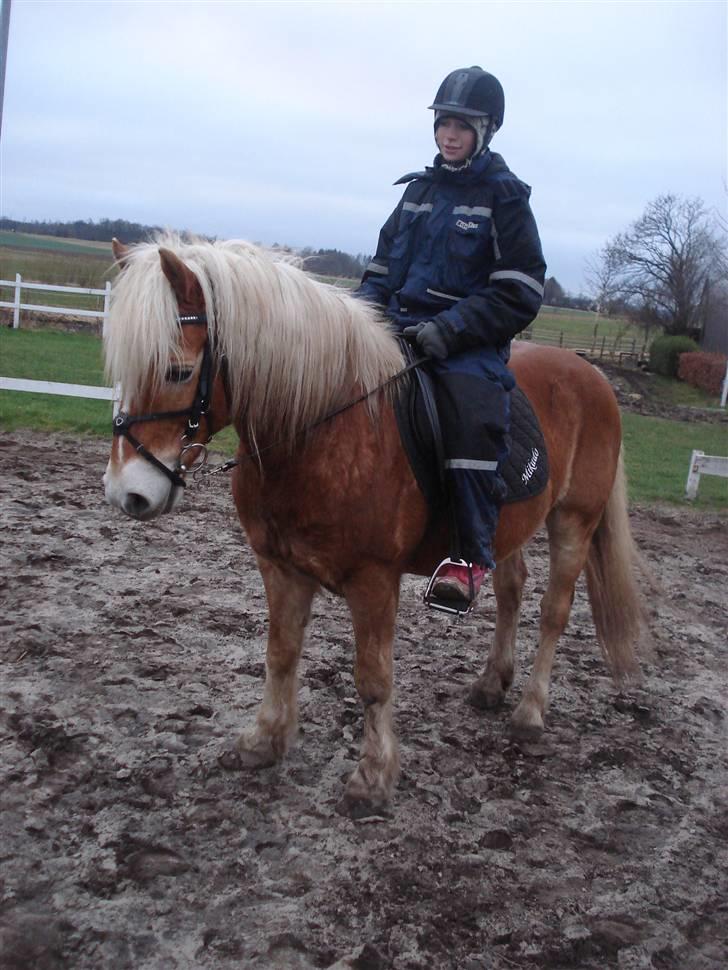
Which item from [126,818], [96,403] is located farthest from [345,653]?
[96,403]

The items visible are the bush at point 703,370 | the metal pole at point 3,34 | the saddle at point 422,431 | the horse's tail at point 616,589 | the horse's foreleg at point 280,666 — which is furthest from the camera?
the bush at point 703,370

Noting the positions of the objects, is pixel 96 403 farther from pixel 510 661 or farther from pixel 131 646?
pixel 510 661

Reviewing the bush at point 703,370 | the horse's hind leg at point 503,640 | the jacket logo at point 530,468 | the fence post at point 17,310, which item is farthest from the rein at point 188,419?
the bush at point 703,370

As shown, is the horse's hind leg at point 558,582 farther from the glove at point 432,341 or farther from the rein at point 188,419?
the rein at point 188,419

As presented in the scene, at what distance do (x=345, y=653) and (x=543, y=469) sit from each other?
172 cm

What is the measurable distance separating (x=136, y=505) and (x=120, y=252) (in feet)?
3.04

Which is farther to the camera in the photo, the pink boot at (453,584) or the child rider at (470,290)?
the pink boot at (453,584)

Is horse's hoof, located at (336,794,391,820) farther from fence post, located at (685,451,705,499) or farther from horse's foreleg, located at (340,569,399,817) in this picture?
fence post, located at (685,451,705,499)

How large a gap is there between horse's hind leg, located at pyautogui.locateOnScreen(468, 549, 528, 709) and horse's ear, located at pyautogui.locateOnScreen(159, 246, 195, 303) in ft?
8.38

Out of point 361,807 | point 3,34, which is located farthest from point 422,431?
point 3,34

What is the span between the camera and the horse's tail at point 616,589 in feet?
15.9

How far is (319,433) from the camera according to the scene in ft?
10.5

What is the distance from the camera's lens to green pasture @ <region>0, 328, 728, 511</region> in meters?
10.7

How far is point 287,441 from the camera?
10.4 ft
